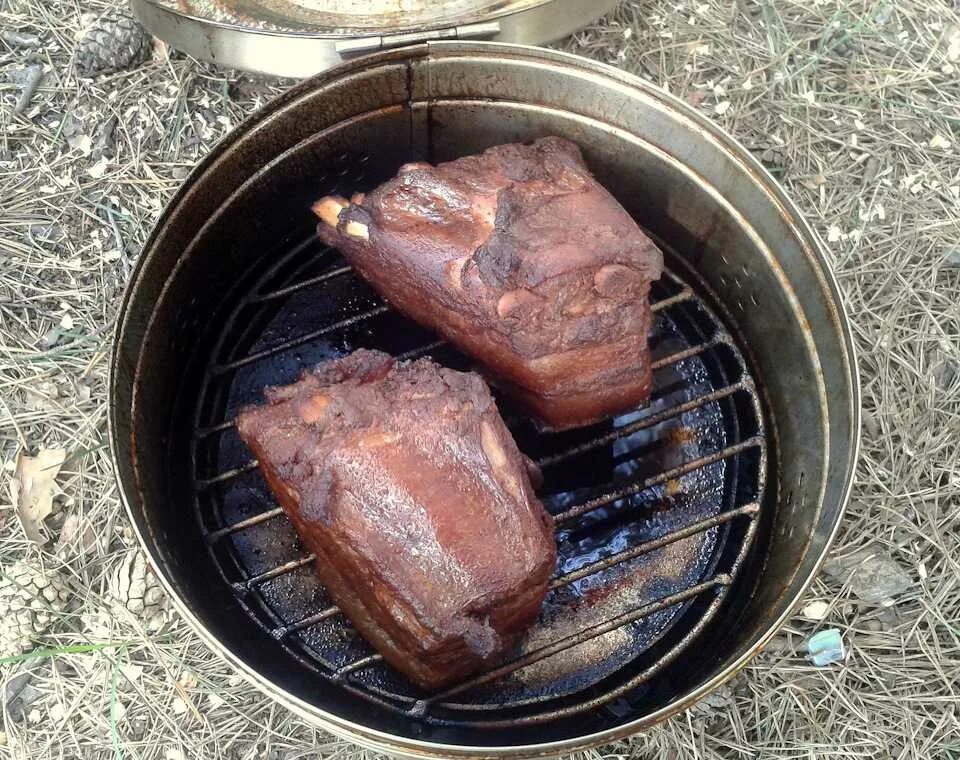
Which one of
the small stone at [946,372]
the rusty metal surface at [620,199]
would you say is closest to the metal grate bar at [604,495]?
the rusty metal surface at [620,199]

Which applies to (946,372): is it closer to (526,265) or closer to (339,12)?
(526,265)

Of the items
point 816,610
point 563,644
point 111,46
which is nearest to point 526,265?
point 563,644

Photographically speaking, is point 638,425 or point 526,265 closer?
point 526,265

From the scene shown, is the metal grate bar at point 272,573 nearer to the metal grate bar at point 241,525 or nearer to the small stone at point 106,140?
the metal grate bar at point 241,525

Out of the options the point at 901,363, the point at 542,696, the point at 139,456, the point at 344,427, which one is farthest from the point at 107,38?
the point at 901,363

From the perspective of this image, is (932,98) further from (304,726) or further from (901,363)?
(304,726)

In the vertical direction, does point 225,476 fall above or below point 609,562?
above
